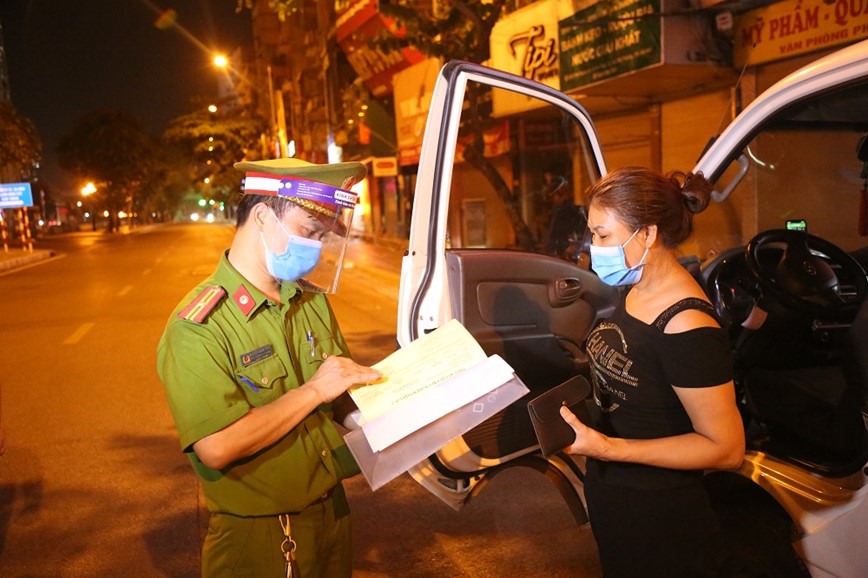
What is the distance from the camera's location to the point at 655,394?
5.91 feet

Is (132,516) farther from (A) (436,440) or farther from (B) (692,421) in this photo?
(B) (692,421)

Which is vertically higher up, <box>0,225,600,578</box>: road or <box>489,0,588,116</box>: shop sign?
<box>489,0,588,116</box>: shop sign

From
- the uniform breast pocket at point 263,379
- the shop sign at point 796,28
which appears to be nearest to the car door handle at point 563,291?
the uniform breast pocket at point 263,379

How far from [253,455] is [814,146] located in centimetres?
286

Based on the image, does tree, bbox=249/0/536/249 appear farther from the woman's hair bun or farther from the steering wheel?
the woman's hair bun

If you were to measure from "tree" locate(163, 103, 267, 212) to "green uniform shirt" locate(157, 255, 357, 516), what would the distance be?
37871 mm

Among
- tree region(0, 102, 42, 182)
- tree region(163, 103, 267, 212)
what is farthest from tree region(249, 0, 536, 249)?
tree region(163, 103, 267, 212)

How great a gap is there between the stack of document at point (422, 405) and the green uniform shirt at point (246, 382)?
0.17 meters

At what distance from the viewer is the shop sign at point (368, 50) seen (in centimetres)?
2040

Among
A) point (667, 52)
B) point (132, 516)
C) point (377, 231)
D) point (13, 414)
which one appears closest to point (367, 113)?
point (377, 231)

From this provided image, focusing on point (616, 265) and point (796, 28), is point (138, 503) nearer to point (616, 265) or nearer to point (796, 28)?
point (616, 265)

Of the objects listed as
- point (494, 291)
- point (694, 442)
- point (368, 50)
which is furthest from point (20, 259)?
point (694, 442)

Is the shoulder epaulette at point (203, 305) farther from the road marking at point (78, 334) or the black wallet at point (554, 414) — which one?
the road marking at point (78, 334)

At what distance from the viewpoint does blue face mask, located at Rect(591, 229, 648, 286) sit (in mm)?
1904
